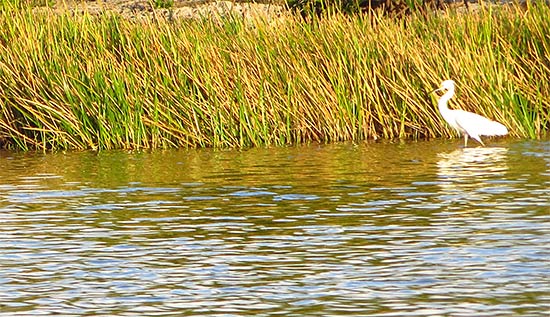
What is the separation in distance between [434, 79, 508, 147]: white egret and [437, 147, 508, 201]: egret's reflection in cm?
19

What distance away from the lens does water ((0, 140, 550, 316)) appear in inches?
239

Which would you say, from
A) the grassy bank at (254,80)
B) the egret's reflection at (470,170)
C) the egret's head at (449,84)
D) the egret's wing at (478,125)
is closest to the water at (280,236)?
the egret's reflection at (470,170)

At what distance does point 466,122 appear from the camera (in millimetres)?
14094

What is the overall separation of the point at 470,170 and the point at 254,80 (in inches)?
145

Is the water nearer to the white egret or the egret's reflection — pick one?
the egret's reflection

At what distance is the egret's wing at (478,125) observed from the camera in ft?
45.8

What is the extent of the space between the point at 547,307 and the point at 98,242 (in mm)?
3070

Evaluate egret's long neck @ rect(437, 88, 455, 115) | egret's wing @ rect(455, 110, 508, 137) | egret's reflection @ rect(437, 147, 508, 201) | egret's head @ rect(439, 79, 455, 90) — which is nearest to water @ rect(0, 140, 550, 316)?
egret's reflection @ rect(437, 147, 508, 201)

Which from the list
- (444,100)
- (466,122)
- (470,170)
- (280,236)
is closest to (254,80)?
(444,100)

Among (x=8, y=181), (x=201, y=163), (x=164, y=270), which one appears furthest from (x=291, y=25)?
(x=164, y=270)

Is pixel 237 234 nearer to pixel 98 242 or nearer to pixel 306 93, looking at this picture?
pixel 98 242

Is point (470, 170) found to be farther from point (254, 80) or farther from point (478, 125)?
point (254, 80)

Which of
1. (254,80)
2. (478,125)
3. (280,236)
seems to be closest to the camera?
(280,236)

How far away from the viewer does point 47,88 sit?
14.5 meters
